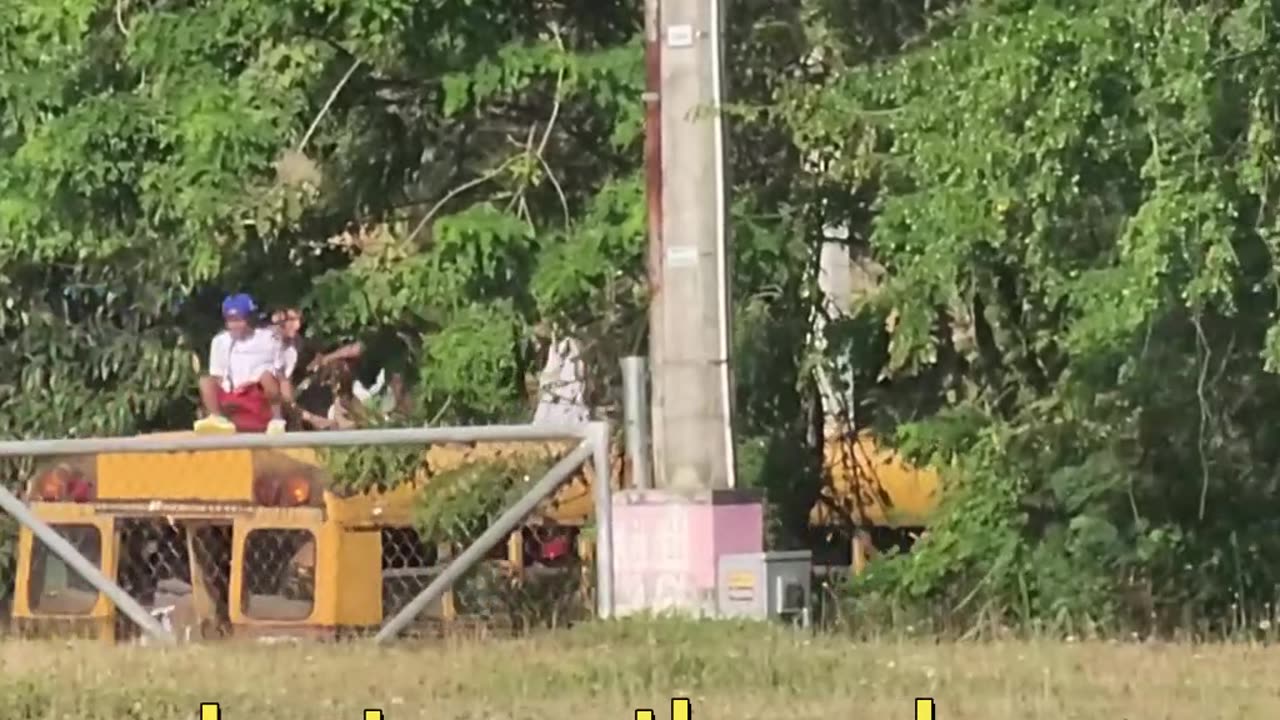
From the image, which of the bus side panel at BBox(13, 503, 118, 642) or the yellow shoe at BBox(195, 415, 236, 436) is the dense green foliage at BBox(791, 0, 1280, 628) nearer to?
the yellow shoe at BBox(195, 415, 236, 436)

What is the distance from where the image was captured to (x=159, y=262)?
13.7 meters

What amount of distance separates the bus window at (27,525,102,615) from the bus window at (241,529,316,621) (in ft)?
2.35

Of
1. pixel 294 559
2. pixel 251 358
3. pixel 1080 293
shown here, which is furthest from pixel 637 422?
pixel 251 358

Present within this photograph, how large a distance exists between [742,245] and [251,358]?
2659 mm

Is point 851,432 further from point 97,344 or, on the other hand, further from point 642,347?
point 97,344

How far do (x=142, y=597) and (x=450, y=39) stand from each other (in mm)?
3191

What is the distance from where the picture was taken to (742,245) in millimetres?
13234

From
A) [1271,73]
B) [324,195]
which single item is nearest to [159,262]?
[324,195]

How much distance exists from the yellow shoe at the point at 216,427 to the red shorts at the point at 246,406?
0.73 feet

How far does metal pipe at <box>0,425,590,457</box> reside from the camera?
10781 mm

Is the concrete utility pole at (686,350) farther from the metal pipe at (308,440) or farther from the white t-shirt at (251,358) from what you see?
the white t-shirt at (251,358)

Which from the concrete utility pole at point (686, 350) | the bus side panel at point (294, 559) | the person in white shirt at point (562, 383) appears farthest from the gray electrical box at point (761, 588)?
the person in white shirt at point (562, 383)

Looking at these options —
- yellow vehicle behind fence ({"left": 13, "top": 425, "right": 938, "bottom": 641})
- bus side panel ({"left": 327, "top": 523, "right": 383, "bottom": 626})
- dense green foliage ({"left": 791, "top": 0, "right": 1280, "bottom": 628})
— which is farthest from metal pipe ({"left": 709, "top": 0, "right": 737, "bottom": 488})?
bus side panel ({"left": 327, "top": 523, "right": 383, "bottom": 626})

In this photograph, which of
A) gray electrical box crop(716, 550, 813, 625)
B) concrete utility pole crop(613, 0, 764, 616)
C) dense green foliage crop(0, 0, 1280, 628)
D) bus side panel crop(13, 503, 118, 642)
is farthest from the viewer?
dense green foliage crop(0, 0, 1280, 628)
